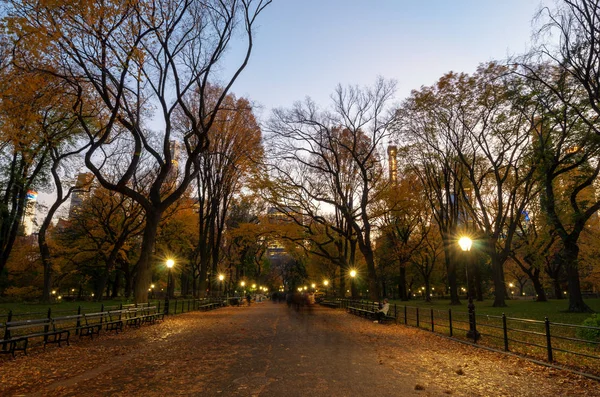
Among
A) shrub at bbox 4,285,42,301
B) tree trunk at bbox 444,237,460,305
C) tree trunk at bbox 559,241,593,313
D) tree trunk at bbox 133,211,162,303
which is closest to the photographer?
tree trunk at bbox 133,211,162,303

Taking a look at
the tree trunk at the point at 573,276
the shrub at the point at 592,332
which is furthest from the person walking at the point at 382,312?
the tree trunk at the point at 573,276

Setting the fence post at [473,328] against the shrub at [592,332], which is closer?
the shrub at [592,332]

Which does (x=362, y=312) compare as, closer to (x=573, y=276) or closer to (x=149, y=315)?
(x=149, y=315)

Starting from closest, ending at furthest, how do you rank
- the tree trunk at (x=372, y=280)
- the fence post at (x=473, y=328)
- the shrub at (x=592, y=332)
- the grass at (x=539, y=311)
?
the shrub at (x=592, y=332) < the fence post at (x=473, y=328) < the grass at (x=539, y=311) < the tree trunk at (x=372, y=280)

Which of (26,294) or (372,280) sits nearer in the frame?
(372,280)

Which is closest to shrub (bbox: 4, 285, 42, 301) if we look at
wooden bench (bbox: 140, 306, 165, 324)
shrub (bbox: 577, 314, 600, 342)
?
wooden bench (bbox: 140, 306, 165, 324)

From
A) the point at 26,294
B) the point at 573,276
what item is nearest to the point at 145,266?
the point at 573,276

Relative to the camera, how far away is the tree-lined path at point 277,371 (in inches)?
250

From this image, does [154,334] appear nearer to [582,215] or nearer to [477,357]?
[477,357]

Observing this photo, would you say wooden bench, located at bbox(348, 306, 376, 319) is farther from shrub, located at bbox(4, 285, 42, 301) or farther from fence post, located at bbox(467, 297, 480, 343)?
shrub, located at bbox(4, 285, 42, 301)

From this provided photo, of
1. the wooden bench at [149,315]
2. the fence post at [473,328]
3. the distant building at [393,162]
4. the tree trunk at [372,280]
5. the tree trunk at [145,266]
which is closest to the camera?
the fence post at [473,328]

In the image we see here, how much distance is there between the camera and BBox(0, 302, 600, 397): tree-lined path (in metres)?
6.35

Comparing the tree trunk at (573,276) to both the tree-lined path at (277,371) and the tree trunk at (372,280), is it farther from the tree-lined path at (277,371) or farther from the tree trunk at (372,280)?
the tree-lined path at (277,371)

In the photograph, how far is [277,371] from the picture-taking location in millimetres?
7625
